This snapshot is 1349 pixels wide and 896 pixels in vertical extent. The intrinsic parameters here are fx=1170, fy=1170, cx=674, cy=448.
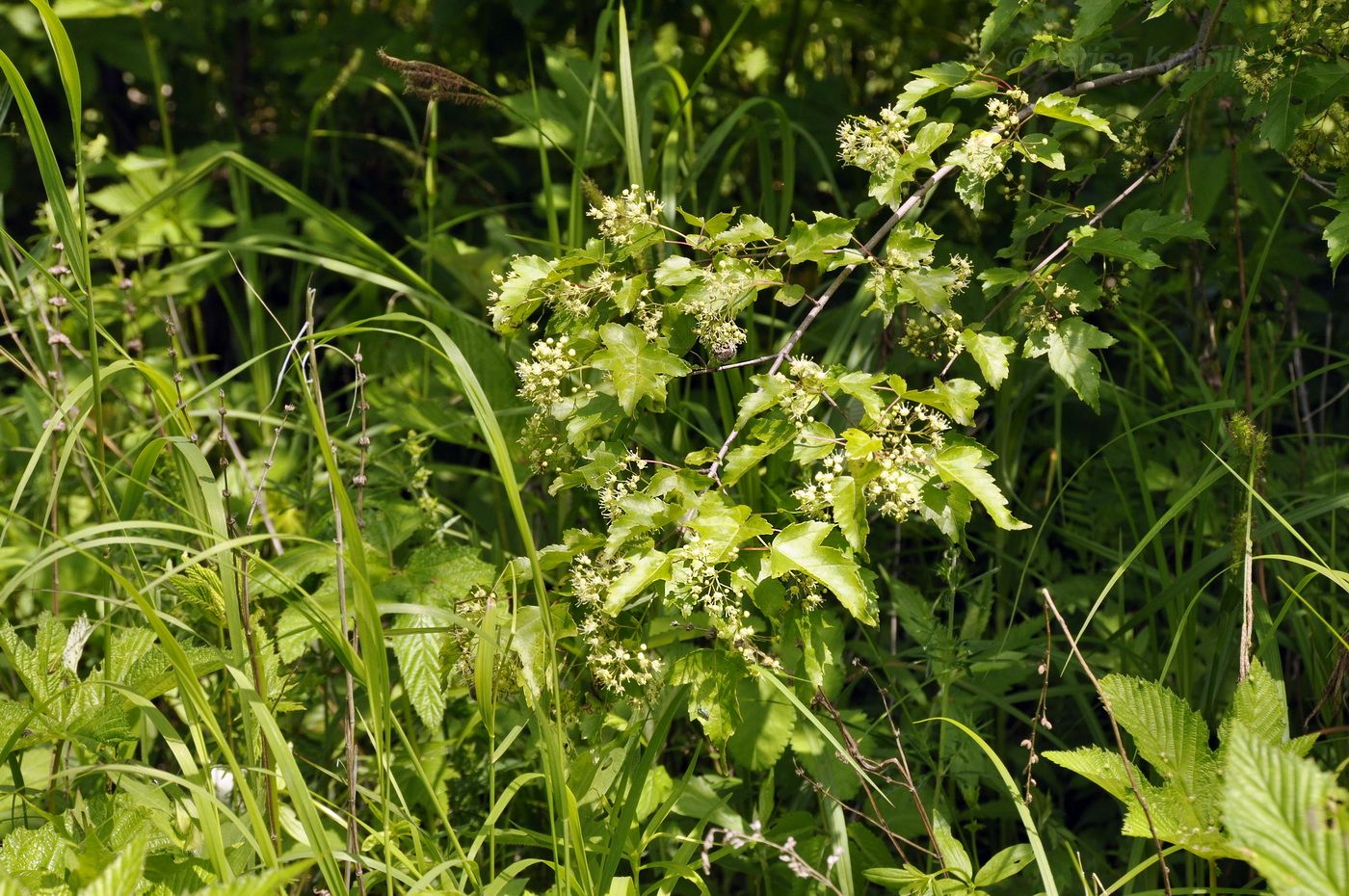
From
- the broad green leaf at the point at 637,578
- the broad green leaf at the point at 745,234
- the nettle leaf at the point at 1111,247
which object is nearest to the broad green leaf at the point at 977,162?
the nettle leaf at the point at 1111,247

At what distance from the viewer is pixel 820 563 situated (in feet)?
3.95

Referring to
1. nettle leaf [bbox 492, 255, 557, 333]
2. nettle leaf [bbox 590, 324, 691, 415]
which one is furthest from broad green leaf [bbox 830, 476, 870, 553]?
nettle leaf [bbox 492, 255, 557, 333]

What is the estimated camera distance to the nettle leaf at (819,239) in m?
1.39

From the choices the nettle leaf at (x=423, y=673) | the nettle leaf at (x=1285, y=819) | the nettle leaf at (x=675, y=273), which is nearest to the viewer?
the nettle leaf at (x=1285, y=819)

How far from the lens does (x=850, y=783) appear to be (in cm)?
Result: 163

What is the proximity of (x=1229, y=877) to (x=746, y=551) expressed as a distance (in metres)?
0.98

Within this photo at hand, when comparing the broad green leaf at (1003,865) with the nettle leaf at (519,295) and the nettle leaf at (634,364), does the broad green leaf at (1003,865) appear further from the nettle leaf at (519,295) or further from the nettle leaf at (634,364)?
the nettle leaf at (519,295)

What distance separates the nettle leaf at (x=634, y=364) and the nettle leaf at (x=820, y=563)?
24 centimetres

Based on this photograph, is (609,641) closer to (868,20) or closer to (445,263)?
(445,263)

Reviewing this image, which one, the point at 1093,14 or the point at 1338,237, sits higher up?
the point at 1093,14

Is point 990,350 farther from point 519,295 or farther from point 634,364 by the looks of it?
point 519,295

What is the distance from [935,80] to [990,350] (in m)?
0.38

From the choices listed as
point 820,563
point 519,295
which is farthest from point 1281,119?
point 519,295

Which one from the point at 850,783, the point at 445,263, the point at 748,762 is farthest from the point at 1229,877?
the point at 445,263
